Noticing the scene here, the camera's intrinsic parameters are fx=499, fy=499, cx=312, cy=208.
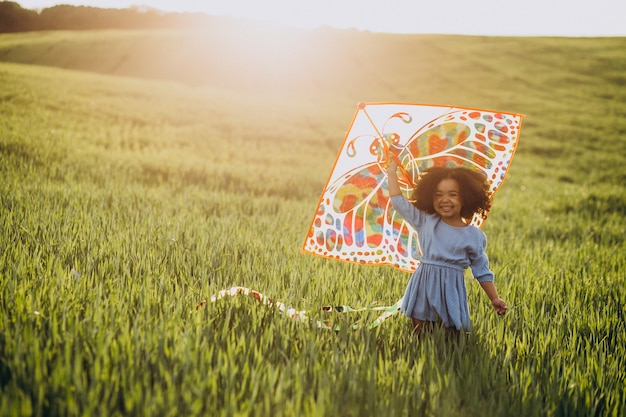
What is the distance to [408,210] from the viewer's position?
2.72 metres

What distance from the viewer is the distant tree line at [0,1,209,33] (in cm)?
1031

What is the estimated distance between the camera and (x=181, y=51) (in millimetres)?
32406

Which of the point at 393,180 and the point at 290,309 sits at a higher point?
the point at 393,180

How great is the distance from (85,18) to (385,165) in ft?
66.4

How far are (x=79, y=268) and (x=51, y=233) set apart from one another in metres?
0.98

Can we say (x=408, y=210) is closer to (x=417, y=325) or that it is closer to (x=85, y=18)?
(x=417, y=325)

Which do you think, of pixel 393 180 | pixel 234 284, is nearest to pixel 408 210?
pixel 393 180

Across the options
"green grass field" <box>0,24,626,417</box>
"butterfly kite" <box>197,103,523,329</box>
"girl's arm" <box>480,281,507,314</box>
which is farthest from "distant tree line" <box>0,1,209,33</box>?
"girl's arm" <box>480,281,507,314</box>

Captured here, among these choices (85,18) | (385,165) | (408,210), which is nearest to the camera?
(408,210)

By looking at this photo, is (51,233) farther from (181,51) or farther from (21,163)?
(181,51)

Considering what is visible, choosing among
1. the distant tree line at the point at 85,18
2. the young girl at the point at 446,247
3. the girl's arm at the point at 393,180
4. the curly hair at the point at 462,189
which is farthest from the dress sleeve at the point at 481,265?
the distant tree line at the point at 85,18

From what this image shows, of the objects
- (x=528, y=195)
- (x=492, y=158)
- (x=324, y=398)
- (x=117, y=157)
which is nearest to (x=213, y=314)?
(x=324, y=398)

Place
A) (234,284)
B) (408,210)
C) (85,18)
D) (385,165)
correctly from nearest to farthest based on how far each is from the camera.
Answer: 1. (408,210)
2. (385,165)
3. (234,284)
4. (85,18)

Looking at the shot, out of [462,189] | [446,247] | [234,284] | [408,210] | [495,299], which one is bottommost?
[234,284]
